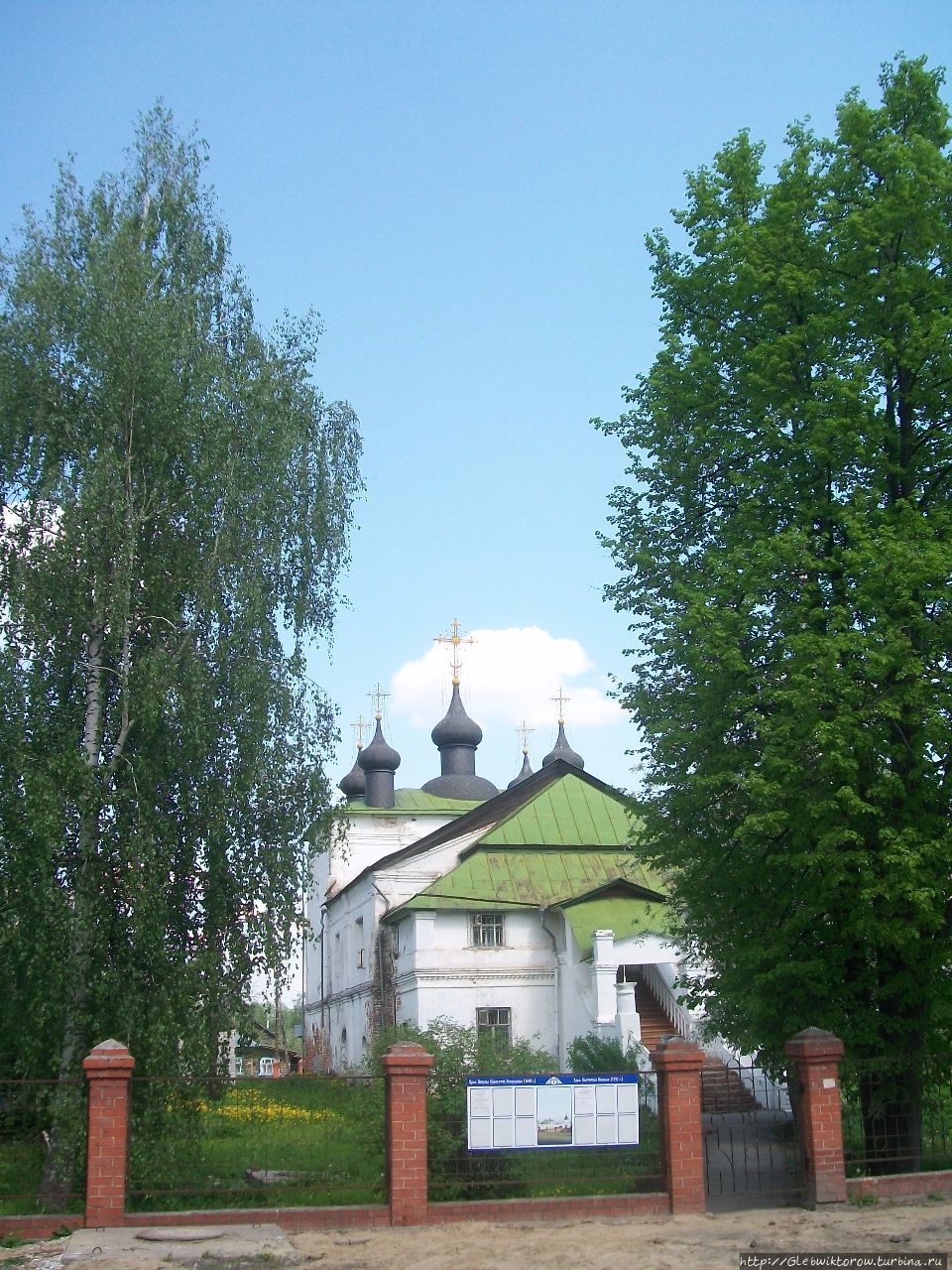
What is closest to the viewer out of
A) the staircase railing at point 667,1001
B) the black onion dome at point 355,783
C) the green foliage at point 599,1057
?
the green foliage at point 599,1057

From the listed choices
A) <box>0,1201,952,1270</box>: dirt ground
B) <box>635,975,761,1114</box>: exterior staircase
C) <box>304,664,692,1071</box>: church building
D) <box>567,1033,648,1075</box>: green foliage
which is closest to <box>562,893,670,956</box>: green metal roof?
<box>304,664,692,1071</box>: church building

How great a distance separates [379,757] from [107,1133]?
37517mm

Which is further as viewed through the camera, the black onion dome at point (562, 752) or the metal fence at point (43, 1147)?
the black onion dome at point (562, 752)

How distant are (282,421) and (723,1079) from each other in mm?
14725

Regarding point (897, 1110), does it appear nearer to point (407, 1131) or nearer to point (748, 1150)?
A: point (748, 1150)

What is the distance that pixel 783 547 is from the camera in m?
13.7

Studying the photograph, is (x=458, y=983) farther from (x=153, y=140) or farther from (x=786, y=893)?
(x=153, y=140)

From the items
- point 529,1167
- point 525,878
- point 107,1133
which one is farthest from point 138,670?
point 525,878

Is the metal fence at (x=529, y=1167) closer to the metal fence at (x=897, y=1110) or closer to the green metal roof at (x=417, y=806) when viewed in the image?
the metal fence at (x=897, y=1110)

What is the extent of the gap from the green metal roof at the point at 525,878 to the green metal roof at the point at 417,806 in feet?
48.1

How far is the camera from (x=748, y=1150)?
16.8m

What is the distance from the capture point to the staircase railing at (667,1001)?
2594 cm

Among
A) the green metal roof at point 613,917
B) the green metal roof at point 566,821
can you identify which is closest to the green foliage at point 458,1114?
the green metal roof at point 613,917

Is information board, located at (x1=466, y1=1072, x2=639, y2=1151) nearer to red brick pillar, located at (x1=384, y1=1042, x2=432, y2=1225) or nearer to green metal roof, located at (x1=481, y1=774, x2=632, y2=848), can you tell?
red brick pillar, located at (x1=384, y1=1042, x2=432, y2=1225)
